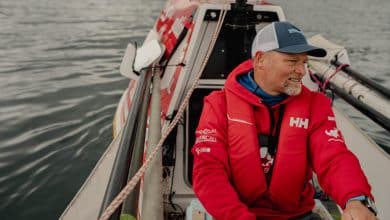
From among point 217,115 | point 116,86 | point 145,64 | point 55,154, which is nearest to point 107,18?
point 116,86

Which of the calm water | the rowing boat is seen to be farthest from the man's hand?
the calm water

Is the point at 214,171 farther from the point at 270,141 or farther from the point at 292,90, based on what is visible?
the point at 292,90

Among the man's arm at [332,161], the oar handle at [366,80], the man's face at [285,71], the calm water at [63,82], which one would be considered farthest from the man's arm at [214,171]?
the calm water at [63,82]

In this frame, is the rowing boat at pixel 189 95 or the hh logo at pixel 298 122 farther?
the rowing boat at pixel 189 95

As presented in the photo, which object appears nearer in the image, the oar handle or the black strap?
the black strap

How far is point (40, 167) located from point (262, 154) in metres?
4.10

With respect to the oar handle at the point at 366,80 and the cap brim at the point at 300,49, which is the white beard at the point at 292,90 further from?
the oar handle at the point at 366,80

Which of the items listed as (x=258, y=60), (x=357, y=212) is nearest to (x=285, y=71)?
(x=258, y=60)

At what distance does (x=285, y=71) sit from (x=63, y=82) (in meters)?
7.93

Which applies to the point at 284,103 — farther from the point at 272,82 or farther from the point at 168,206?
the point at 168,206

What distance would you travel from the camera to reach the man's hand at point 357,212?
69.3 inches

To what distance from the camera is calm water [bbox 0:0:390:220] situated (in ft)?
16.9

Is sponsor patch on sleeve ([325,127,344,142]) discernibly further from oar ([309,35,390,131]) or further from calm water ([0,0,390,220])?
calm water ([0,0,390,220])

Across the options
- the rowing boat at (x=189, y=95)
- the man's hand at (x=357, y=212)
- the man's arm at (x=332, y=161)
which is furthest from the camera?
the rowing boat at (x=189, y=95)
